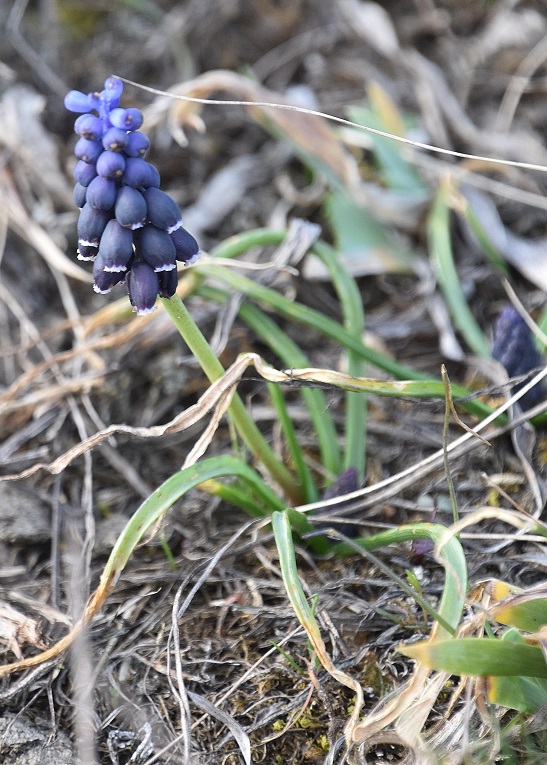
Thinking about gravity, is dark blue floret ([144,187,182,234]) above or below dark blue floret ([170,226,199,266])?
above

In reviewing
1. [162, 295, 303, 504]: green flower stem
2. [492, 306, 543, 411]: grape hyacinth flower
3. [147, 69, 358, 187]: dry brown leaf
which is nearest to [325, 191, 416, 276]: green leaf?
[147, 69, 358, 187]: dry brown leaf

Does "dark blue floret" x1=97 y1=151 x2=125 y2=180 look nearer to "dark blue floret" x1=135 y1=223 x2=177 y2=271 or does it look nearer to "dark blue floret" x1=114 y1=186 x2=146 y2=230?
"dark blue floret" x1=114 y1=186 x2=146 y2=230

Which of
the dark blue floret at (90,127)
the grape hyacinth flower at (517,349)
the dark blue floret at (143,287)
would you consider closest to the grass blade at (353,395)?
the grape hyacinth flower at (517,349)

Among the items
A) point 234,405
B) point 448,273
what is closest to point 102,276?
point 234,405

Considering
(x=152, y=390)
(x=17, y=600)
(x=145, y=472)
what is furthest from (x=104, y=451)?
(x=17, y=600)

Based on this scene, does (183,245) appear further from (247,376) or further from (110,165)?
(247,376)

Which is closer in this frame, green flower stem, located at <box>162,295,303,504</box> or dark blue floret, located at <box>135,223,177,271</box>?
dark blue floret, located at <box>135,223,177,271</box>

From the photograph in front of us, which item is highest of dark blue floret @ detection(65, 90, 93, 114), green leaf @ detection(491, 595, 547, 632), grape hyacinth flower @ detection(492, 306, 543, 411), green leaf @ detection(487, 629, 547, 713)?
dark blue floret @ detection(65, 90, 93, 114)

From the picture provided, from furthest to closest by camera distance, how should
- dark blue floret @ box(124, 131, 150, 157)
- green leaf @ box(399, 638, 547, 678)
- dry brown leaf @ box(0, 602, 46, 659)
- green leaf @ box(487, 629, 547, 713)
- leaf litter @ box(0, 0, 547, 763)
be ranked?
1. dry brown leaf @ box(0, 602, 46, 659)
2. leaf litter @ box(0, 0, 547, 763)
3. dark blue floret @ box(124, 131, 150, 157)
4. green leaf @ box(487, 629, 547, 713)
5. green leaf @ box(399, 638, 547, 678)
